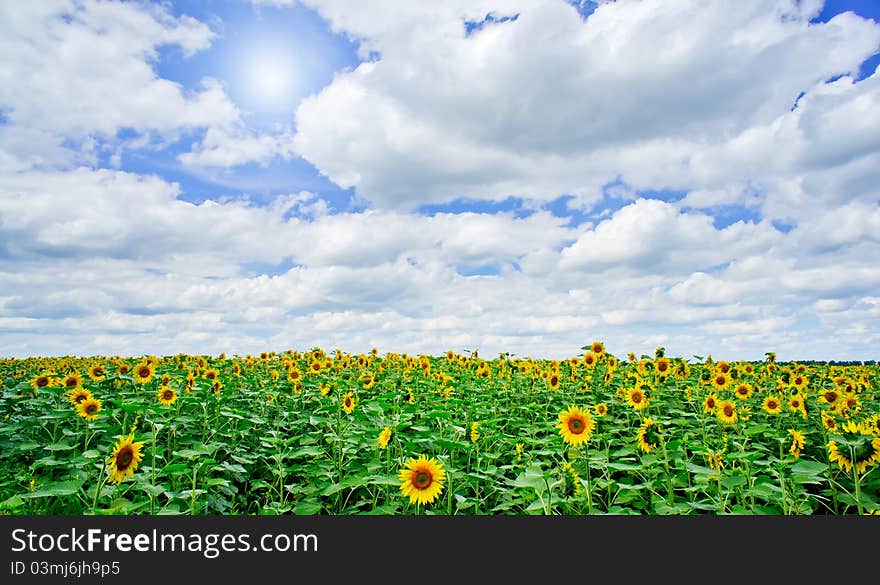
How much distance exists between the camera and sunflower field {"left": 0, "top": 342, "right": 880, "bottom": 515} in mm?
4797

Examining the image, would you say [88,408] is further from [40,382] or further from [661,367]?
[661,367]

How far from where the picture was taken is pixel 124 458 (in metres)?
4.74

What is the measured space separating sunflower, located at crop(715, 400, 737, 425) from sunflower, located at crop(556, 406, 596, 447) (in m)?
2.54

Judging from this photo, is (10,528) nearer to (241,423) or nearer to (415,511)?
(415,511)

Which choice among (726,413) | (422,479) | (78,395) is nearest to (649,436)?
(726,413)

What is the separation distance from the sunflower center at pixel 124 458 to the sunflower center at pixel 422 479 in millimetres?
2466

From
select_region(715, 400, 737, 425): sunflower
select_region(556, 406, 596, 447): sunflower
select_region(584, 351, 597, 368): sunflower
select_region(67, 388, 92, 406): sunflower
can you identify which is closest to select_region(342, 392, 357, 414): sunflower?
select_region(556, 406, 596, 447): sunflower

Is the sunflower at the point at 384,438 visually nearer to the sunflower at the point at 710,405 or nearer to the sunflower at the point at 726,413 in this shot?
the sunflower at the point at 726,413

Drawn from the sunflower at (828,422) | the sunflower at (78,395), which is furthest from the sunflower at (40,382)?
the sunflower at (828,422)

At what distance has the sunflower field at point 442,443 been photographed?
4.80 metres

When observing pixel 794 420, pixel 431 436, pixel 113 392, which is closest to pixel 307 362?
pixel 113 392

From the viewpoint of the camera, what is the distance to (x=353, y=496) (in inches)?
257

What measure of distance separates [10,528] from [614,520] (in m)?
4.16

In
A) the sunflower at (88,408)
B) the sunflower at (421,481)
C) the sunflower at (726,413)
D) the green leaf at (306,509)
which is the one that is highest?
the sunflower at (88,408)
